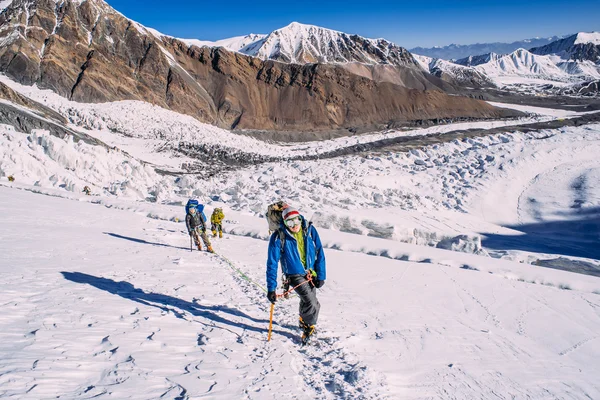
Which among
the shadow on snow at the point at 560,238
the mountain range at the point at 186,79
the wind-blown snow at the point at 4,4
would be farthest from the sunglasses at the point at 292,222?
the wind-blown snow at the point at 4,4

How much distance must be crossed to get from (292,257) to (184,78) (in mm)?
73031

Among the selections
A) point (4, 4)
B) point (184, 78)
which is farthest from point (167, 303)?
point (4, 4)

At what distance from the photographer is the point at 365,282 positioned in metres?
7.47

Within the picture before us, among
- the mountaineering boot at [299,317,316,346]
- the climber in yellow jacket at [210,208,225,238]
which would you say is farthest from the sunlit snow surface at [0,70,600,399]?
the climber in yellow jacket at [210,208,225,238]

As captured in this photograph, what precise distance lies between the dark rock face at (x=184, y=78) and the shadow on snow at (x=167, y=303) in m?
61.4

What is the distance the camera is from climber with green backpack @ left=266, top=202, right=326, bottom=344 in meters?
4.63

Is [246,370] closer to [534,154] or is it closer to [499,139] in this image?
[534,154]

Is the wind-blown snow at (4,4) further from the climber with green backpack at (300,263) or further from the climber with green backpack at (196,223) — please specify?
the climber with green backpack at (300,263)

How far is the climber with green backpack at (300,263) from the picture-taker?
463 cm

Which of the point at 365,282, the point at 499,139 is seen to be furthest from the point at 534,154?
the point at 365,282

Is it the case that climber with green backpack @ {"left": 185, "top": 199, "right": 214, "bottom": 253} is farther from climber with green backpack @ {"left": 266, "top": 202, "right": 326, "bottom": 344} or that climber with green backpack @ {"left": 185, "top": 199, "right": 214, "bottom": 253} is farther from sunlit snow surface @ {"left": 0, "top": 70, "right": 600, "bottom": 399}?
climber with green backpack @ {"left": 266, "top": 202, "right": 326, "bottom": 344}

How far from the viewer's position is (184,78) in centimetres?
7131

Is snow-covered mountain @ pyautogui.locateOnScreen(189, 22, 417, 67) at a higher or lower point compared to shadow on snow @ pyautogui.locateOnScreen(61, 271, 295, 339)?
higher

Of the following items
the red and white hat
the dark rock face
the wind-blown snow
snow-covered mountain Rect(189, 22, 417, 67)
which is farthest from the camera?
snow-covered mountain Rect(189, 22, 417, 67)
